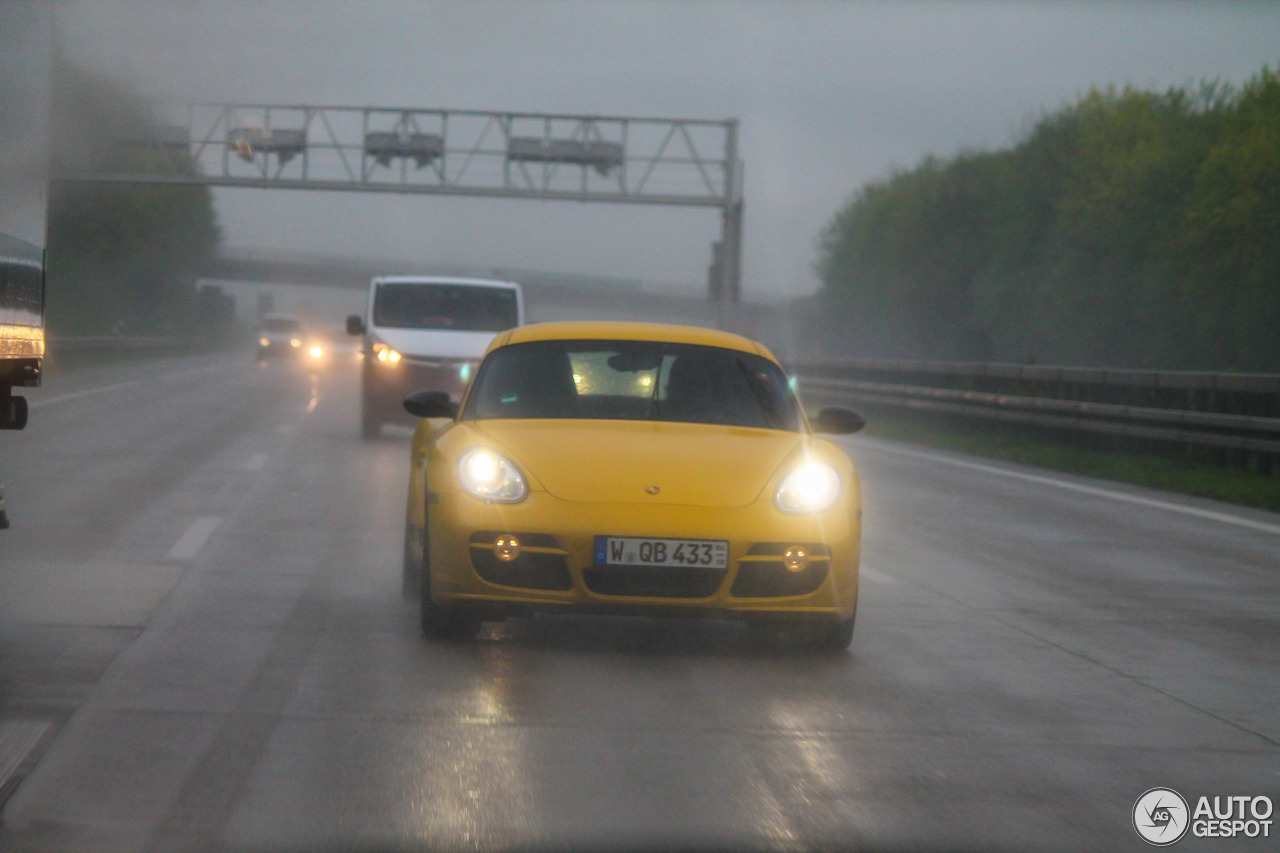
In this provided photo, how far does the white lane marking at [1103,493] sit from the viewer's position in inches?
515

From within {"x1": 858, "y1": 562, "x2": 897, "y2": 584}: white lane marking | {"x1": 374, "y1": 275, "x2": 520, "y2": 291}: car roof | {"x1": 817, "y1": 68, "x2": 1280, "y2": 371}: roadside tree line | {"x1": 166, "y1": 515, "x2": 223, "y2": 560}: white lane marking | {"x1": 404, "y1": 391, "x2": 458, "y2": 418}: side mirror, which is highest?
{"x1": 817, "y1": 68, "x2": 1280, "y2": 371}: roadside tree line

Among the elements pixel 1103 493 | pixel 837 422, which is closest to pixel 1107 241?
pixel 1103 493

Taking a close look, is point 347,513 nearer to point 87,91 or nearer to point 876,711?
point 87,91

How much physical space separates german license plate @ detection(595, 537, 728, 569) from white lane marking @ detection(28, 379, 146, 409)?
692 inches

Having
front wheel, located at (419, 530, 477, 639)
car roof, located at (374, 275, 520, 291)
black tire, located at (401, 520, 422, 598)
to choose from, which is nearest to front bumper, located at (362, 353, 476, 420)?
car roof, located at (374, 275, 520, 291)

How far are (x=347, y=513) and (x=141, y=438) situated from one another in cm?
778

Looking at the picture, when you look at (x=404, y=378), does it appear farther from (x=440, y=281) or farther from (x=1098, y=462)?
(x=1098, y=462)

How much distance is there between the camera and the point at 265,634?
23.2 feet

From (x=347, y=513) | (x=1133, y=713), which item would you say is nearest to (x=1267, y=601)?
(x=1133, y=713)

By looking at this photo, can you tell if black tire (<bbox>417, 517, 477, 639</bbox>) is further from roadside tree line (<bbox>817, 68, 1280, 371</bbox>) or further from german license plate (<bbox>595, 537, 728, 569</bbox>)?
roadside tree line (<bbox>817, 68, 1280, 371</bbox>)

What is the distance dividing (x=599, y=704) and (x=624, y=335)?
257 cm

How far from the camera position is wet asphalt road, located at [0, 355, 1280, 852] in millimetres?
4512

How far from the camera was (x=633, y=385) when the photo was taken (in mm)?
7867

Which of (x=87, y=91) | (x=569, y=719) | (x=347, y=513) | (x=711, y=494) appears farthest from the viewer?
(x=347, y=513)
